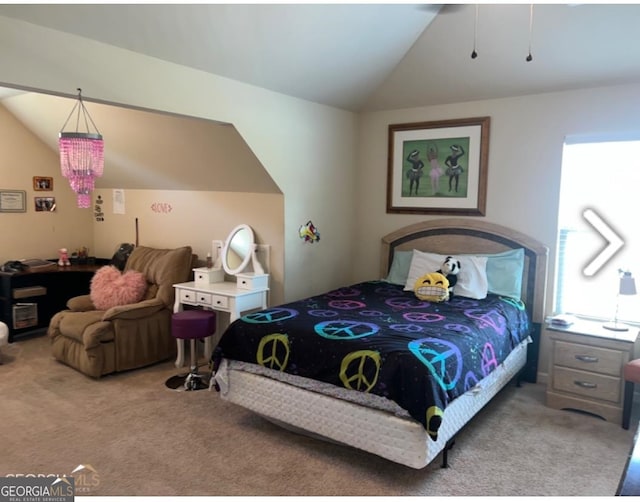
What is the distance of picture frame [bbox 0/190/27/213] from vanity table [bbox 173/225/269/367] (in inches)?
90.5

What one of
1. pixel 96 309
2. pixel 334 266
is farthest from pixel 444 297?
pixel 96 309

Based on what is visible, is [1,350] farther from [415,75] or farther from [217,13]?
[415,75]

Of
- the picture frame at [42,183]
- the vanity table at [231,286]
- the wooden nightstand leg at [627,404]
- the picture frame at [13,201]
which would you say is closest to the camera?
the wooden nightstand leg at [627,404]

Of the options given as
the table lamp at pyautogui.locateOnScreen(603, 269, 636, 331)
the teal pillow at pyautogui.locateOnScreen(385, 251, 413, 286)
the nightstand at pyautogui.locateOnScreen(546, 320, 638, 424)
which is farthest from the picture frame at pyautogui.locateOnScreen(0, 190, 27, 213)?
the table lamp at pyautogui.locateOnScreen(603, 269, 636, 331)

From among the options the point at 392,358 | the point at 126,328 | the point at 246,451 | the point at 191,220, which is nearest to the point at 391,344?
the point at 392,358

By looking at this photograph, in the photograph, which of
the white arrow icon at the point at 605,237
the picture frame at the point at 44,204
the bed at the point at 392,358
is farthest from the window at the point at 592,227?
the picture frame at the point at 44,204

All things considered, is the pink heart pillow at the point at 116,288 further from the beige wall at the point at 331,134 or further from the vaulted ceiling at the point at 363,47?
the beige wall at the point at 331,134

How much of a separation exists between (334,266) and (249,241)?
2.94ft

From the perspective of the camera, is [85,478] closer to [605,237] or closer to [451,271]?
[451,271]

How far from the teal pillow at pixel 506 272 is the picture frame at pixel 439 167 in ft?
1.39

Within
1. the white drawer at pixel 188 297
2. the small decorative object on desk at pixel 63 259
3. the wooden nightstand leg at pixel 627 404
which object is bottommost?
the wooden nightstand leg at pixel 627 404

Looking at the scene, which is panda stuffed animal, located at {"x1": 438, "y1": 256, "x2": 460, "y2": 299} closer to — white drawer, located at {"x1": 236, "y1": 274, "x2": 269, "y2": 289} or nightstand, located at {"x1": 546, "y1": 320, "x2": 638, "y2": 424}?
nightstand, located at {"x1": 546, "y1": 320, "x2": 638, "y2": 424}

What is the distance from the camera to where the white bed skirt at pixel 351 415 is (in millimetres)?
2318

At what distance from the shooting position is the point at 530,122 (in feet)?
12.3
